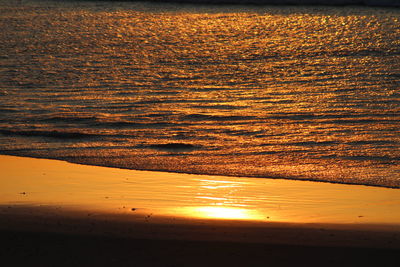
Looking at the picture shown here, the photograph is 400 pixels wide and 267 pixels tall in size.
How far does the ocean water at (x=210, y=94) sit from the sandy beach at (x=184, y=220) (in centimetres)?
97

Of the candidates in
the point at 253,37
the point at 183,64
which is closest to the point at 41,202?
the point at 183,64

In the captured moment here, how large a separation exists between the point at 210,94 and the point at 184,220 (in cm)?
1014

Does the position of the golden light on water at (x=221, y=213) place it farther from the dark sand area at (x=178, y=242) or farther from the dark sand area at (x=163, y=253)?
the dark sand area at (x=163, y=253)

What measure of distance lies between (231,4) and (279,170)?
2956 cm

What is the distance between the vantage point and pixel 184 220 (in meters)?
8.41

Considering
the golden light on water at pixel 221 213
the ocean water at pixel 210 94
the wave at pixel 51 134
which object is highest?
the ocean water at pixel 210 94

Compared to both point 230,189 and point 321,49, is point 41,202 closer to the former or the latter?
point 230,189

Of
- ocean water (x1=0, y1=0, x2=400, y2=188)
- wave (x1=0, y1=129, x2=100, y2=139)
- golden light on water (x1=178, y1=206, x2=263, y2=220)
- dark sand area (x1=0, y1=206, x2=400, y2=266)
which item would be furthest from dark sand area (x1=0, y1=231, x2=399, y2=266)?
wave (x1=0, y1=129, x2=100, y2=139)

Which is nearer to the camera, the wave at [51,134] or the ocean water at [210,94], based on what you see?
the ocean water at [210,94]

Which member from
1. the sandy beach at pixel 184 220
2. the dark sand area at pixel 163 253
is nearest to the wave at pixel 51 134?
the sandy beach at pixel 184 220

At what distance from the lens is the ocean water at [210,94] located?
1250 cm

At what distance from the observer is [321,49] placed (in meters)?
24.8

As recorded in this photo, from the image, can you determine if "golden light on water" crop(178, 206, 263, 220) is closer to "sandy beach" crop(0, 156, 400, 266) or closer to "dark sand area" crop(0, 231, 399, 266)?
"sandy beach" crop(0, 156, 400, 266)

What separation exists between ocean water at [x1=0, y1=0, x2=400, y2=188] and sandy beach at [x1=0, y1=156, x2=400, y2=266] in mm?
972
